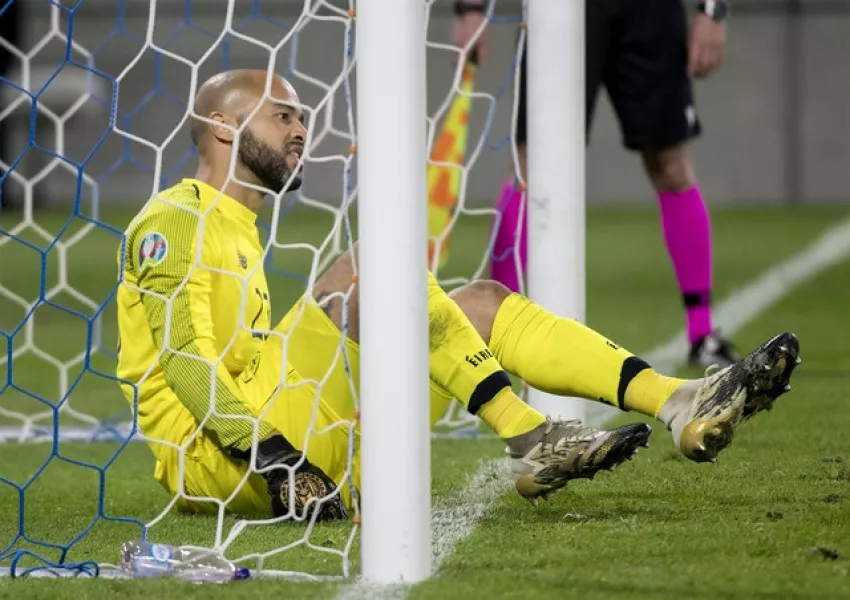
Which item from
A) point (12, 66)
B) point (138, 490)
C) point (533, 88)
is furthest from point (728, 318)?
point (12, 66)

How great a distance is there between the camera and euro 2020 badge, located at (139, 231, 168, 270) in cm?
265

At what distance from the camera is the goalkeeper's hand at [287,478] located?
2559mm

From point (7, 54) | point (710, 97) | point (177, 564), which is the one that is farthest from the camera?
point (7, 54)

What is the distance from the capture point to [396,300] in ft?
7.11

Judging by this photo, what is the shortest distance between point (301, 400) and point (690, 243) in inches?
88.5

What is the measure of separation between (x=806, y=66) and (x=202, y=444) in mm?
10257

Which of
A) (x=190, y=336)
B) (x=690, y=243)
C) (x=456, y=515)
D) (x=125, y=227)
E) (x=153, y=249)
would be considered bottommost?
(x=125, y=227)

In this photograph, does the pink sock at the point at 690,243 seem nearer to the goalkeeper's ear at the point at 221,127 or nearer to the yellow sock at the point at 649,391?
the yellow sock at the point at 649,391

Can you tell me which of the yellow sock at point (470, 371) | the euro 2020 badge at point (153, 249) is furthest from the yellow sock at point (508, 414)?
the euro 2020 badge at point (153, 249)

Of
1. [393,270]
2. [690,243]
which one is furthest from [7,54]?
[393,270]

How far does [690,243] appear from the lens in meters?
4.69

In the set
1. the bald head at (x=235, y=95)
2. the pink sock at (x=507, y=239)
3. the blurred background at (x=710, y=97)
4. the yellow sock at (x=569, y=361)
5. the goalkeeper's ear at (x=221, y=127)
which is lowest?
the blurred background at (x=710, y=97)

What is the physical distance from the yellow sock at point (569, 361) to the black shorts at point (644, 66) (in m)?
1.85

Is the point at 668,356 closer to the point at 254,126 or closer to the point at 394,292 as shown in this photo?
the point at 254,126
